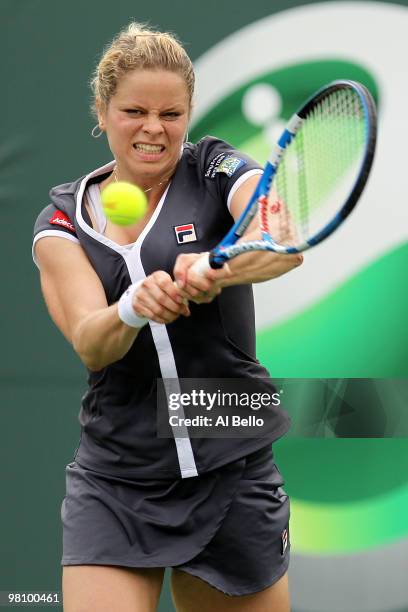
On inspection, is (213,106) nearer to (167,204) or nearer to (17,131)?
(17,131)

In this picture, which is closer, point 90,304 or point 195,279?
point 195,279

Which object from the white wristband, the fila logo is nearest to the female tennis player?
the fila logo

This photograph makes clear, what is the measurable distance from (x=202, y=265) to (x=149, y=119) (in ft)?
1.34

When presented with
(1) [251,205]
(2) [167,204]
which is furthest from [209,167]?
(1) [251,205]

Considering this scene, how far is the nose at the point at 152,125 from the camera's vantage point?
2260 mm

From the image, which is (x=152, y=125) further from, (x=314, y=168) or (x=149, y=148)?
(x=314, y=168)

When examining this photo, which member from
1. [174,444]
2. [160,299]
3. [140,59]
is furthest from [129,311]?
[140,59]

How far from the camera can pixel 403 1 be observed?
3201 millimetres

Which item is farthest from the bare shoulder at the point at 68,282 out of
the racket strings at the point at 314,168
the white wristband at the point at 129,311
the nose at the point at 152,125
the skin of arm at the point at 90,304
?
the racket strings at the point at 314,168

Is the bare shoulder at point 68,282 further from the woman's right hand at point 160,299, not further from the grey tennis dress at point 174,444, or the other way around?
the woman's right hand at point 160,299

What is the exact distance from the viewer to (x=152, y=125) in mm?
2260

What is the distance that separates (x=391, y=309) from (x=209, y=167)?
1.07 meters

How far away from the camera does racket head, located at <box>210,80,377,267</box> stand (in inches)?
78.6

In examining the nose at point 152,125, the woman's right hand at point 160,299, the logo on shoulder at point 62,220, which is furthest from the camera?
the logo on shoulder at point 62,220
